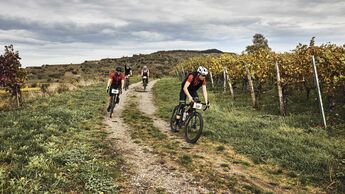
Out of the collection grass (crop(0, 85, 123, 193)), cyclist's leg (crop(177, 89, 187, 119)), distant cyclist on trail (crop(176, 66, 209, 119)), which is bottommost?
grass (crop(0, 85, 123, 193))

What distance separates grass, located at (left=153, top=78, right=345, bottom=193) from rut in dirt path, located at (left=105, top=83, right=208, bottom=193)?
2.82 metres

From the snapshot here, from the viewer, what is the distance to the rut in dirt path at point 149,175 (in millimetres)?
7262

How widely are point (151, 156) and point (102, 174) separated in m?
2.14

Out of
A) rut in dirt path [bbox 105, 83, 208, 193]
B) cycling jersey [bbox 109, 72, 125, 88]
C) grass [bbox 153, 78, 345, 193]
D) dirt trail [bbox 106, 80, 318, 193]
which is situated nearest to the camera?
rut in dirt path [bbox 105, 83, 208, 193]

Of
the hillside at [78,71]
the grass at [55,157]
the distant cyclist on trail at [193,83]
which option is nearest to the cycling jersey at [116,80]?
the grass at [55,157]

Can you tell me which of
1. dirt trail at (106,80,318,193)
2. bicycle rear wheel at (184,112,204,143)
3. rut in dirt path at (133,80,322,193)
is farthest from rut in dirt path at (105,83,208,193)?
bicycle rear wheel at (184,112,204,143)

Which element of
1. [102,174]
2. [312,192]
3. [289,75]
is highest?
[289,75]

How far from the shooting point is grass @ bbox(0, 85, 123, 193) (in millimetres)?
6848

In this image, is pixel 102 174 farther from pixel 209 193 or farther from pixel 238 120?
pixel 238 120

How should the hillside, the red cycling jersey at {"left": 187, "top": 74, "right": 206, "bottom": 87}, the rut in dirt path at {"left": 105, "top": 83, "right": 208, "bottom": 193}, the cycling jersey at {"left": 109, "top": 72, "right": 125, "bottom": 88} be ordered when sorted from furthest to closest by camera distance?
the hillside, the cycling jersey at {"left": 109, "top": 72, "right": 125, "bottom": 88}, the red cycling jersey at {"left": 187, "top": 74, "right": 206, "bottom": 87}, the rut in dirt path at {"left": 105, "top": 83, "right": 208, "bottom": 193}

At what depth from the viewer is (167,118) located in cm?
→ 1612

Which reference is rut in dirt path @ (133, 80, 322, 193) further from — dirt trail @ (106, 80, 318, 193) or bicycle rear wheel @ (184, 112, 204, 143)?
bicycle rear wheel @ (184, 112, 204, 143)

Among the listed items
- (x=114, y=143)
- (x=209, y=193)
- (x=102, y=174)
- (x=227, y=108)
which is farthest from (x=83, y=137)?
(x=227, y=108)

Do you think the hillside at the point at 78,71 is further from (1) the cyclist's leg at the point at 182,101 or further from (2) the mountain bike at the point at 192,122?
(2) the mountain bike at the point at 192,122
